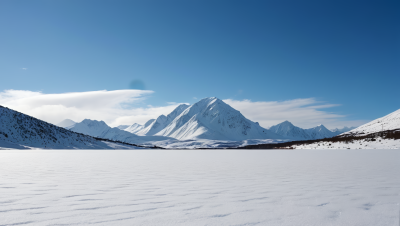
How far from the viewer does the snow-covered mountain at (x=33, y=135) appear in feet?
205

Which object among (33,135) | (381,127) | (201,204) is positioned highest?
(381,127)

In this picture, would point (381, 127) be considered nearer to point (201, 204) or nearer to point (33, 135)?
point (201, 204)

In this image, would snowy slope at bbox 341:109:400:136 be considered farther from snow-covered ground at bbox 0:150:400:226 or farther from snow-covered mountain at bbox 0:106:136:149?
snow-covered ground at bbox 0:150:400:226

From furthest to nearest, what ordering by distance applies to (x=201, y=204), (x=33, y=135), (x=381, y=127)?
1. (x=381, y=127)
2. (x=33, y=135)
3. (x=201, y=204)

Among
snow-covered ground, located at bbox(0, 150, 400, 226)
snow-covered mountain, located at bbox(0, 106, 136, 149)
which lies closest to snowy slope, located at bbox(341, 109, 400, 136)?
snow-covered mountain, located at bbox(0, 106, 136, 149)

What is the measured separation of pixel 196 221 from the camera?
4395 millimetres

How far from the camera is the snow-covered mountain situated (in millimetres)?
62469

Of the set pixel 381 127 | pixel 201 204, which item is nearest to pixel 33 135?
pixel 201 204

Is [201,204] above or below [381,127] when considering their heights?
below

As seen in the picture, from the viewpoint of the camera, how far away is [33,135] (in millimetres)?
68250

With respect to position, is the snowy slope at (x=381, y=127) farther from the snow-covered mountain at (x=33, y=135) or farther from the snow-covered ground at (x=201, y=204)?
the snow-covered ground at (x=201, y=204)

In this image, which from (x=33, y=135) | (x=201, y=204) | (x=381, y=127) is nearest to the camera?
(x=201, y=204)

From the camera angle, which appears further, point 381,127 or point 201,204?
point 381,127

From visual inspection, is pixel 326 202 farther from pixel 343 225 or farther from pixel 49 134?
pixel 49 134
